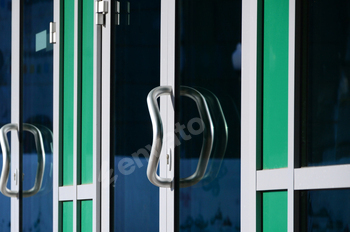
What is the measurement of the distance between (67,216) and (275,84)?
3.92ft

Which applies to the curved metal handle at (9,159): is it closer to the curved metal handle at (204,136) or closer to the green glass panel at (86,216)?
the green glass panel at (86,216)

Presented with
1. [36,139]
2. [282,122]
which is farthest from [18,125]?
[282,122]

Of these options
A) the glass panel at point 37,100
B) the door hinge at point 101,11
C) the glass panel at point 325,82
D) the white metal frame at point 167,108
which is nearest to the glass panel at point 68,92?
the glass panel at point 37,100

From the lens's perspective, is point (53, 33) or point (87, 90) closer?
point (87, 90)

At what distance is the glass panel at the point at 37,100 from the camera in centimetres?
214

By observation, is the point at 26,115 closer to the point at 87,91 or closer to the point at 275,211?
the point at 87,91

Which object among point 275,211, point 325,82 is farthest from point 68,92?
point 325,82

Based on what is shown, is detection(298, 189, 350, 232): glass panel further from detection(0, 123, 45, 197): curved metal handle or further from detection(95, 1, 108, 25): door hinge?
detection(0, 123, 45, 197): curved metal handle

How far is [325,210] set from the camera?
1.11 meters

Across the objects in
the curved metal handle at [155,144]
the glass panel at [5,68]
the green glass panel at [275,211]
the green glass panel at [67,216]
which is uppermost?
the glass panel at [5,68]

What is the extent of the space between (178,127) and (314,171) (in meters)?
0.50

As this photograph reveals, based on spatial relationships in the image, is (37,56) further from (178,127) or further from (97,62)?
(178,127)

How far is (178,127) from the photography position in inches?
59.0

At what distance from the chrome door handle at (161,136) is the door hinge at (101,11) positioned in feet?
1.50
